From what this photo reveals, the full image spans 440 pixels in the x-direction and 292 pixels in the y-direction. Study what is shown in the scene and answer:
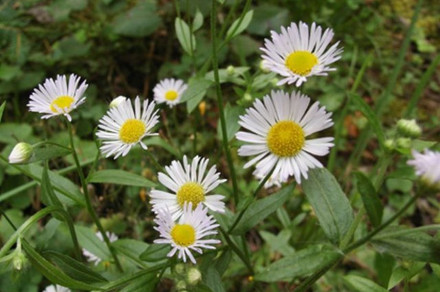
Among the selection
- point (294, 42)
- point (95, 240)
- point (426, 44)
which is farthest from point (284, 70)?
point (426, 44)

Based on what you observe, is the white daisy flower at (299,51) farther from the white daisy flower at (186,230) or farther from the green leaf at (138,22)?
the green leaf at (138,22)

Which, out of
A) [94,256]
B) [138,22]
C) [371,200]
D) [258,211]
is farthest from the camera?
[138,22]

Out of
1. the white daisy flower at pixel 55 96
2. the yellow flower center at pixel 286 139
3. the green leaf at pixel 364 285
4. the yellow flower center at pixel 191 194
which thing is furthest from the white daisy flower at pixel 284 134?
the white daisy flower at pixel 55 96

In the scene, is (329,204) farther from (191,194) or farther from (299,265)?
(191,194)

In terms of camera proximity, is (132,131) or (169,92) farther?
(169,92)

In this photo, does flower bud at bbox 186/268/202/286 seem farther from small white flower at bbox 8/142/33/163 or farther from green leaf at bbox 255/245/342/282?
small white flower at bbox 8/142/33/163

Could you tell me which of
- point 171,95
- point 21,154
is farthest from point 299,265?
point 171,95

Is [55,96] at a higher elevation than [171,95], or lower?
lower

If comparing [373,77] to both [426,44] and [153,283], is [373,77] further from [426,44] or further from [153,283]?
[153,283]
